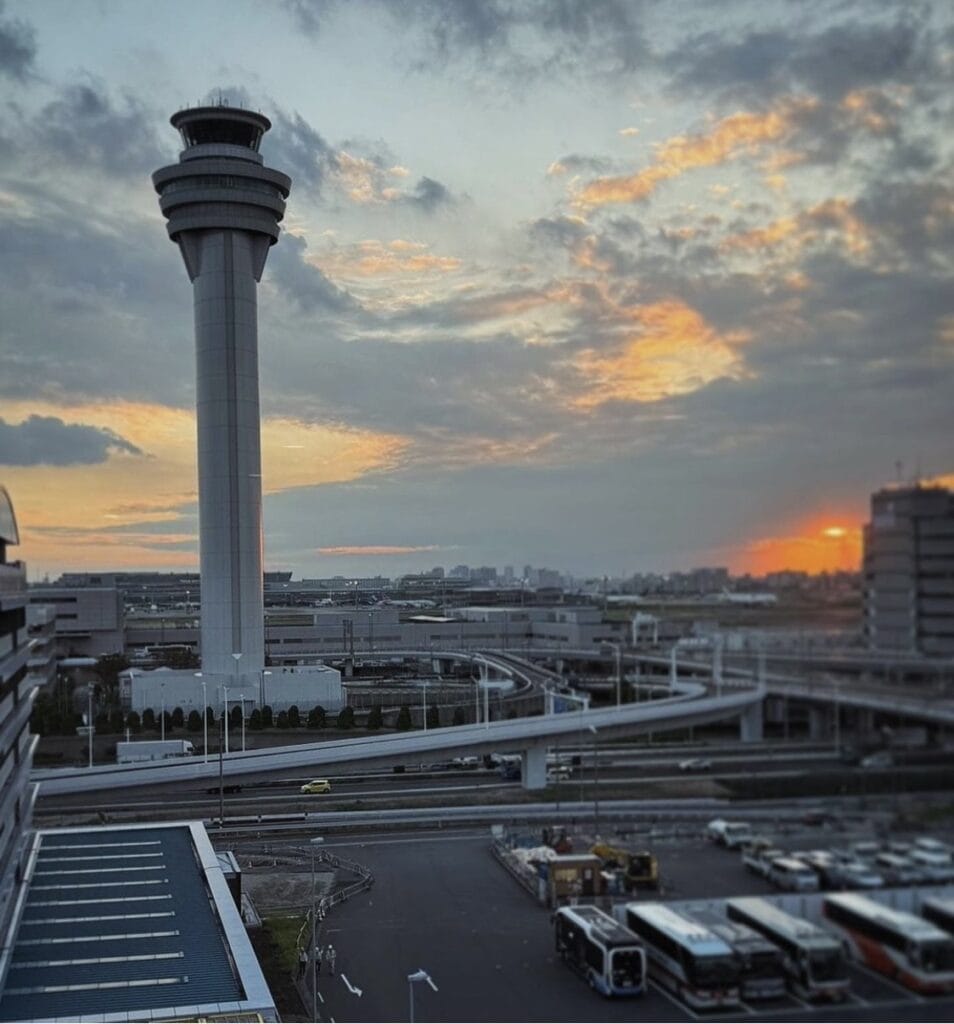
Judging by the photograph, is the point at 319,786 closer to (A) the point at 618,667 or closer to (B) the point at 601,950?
(A) the point at 618,667

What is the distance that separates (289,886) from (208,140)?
6278 millimetres

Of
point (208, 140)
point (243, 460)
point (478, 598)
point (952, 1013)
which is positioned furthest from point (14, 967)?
point (243, 460)

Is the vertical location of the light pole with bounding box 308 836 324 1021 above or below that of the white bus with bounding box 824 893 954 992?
below

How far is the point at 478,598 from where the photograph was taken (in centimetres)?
567

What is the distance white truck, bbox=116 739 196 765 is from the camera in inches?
259

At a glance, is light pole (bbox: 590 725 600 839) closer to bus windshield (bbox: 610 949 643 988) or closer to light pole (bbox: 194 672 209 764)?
bus windshield (bbox: 610 949 643 988)

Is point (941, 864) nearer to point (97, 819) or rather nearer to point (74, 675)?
point (97, 819)

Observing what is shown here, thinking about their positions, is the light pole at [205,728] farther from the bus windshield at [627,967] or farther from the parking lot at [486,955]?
the bus windshield at [627,967]

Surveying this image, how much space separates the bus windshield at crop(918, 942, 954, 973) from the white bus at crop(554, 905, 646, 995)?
0.95 m

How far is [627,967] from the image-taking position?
11.8 ft

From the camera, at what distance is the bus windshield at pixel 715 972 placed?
3.27 metres

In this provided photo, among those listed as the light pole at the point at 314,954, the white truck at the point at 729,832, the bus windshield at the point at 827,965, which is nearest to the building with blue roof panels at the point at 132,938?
the light pole at the point at 314,954

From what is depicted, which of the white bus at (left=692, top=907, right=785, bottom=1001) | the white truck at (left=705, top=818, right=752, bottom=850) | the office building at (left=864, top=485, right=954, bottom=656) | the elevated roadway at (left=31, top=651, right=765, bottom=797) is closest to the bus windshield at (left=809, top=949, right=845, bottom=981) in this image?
the white bus at (left=692, top=907, right=785, bottom=1001)

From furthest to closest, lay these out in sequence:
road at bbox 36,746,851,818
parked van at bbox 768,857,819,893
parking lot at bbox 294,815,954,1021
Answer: road at bbox 36,746,851,818 → parked van at bbox 768,857,819,893 → parking lot at bbox 294,815,954,1021
